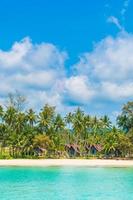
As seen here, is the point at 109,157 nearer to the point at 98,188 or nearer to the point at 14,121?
the point at 14,121

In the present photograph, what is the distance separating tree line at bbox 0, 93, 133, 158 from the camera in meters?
79.7

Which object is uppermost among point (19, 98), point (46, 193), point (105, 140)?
point (19, 98)

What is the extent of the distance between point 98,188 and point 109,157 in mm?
51982

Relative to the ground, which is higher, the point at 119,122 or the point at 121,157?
the point at 119,122

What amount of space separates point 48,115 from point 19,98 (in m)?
6.43

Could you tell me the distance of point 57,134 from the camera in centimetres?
8369

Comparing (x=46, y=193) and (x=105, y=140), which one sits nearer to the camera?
(x=46, y=193)

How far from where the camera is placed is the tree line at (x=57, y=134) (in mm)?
79688

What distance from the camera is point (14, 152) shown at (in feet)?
277

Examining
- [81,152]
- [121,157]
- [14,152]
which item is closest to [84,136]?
[81,152]

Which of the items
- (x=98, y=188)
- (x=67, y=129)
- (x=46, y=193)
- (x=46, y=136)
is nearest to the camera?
(x=46, y=193)

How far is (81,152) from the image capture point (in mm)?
88938

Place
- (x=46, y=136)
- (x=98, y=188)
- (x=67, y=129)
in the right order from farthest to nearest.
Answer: (x=67, y=129) < (x=46, y=136) < (x=98, y=188)

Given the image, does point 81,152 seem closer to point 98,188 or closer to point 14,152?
point 14,152
